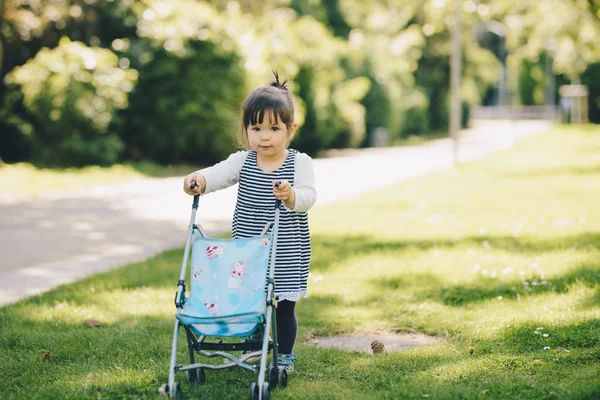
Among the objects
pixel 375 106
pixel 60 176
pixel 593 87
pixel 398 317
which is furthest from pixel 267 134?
pixel 593 87

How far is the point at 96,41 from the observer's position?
1986 centimetres

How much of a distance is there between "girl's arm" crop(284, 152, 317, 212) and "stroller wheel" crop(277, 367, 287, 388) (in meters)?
0.80

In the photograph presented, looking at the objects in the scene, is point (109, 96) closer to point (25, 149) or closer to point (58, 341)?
point (25, 149)

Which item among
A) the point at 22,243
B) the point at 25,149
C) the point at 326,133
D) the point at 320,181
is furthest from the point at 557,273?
the point at 326,133

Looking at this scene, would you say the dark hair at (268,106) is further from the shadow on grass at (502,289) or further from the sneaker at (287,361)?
the shadow on grass at (502,289)

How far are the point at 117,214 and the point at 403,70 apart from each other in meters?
22.3

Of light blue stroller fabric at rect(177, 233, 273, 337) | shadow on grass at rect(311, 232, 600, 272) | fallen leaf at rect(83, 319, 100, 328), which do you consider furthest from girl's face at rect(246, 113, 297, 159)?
shadow on grass at rect(311, 232, 600, 272)

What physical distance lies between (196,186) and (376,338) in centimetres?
179

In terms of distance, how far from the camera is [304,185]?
4.14 metres

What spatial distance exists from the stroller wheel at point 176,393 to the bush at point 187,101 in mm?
14941

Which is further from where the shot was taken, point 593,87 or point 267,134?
point 593,87

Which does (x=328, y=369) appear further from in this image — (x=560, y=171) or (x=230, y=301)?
(x=560, y=171)

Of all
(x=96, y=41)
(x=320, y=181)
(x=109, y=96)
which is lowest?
(x=320, y=181)

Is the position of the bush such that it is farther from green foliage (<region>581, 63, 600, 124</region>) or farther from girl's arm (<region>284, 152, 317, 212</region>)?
green foliage (<region>581, 63, 600, 124</region>)
